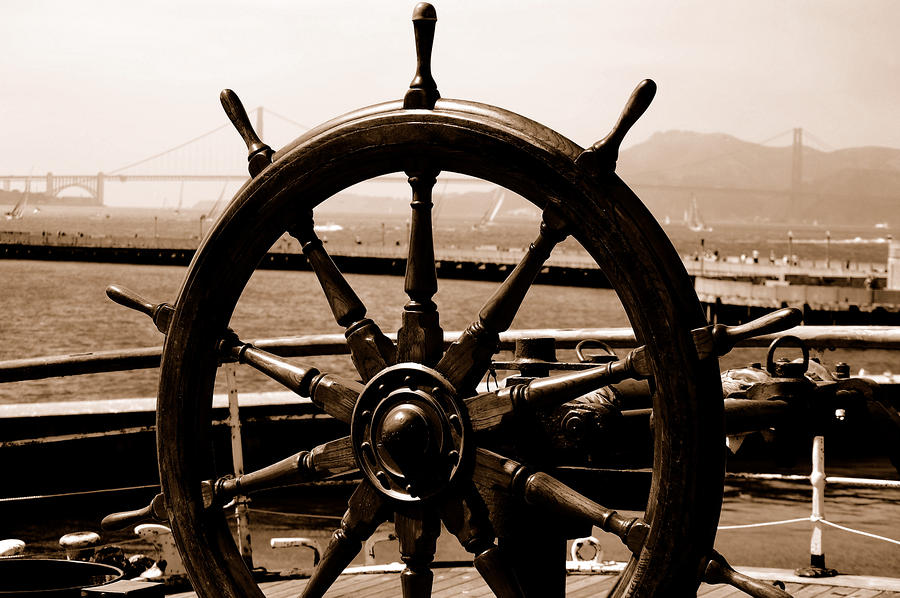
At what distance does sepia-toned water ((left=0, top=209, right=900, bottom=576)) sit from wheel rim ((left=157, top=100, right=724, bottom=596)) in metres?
9.25

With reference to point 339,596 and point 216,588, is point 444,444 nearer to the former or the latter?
point 216,588

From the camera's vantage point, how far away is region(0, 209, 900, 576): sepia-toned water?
42.6 feet

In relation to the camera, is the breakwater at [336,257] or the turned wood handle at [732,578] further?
the breakwater at [336,257]

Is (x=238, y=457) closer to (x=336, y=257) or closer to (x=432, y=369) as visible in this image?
(x=432, y=369)

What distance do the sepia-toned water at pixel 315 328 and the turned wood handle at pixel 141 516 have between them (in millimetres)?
9072

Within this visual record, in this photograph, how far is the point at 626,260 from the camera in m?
1.33

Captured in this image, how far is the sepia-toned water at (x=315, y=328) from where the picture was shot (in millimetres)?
12984

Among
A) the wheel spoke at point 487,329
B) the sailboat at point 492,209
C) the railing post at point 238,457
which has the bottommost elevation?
the railing post at point 238,457

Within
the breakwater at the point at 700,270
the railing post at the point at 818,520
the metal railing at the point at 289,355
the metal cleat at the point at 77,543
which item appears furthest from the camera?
the breakwater at the point at 700,270

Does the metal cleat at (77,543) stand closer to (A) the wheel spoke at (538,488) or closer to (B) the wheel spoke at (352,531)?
(B) the wheel spoke at (352,531)

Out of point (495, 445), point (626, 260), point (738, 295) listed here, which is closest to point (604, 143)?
point (626, 260)

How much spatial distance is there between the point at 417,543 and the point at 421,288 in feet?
1.14

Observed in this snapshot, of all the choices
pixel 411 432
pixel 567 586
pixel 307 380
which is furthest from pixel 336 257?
pixel 411 432

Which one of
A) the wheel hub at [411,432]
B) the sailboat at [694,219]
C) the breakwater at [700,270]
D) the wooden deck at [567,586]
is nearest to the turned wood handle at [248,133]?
the wheel hub at [411,432]
